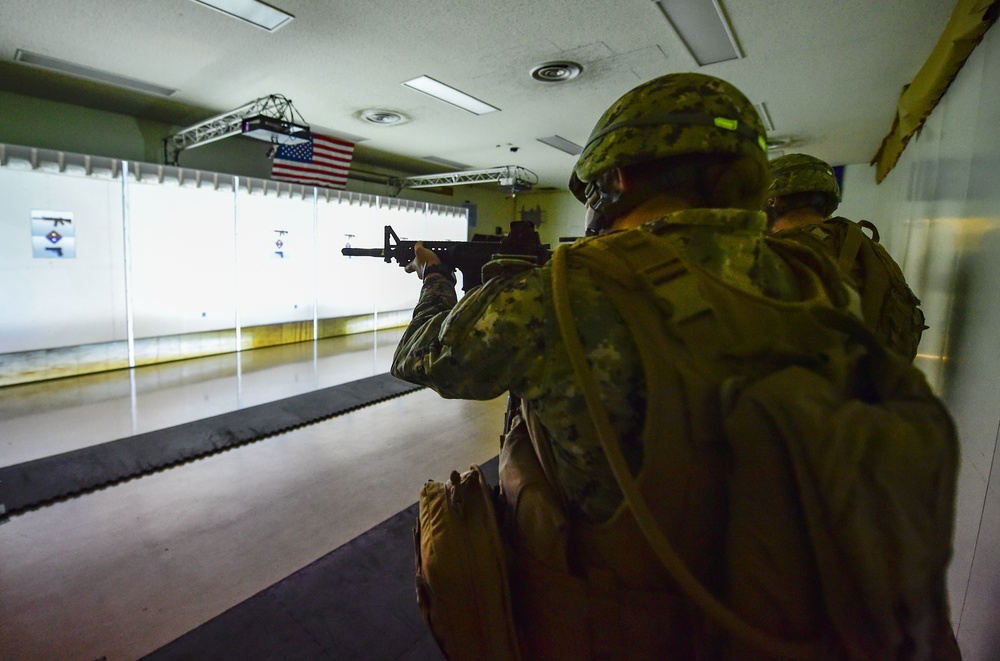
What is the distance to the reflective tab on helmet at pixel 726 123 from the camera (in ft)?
3.13

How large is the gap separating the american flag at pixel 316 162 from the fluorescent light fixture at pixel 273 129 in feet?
5.92

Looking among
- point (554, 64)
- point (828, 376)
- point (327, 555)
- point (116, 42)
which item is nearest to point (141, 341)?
point (116, 42)

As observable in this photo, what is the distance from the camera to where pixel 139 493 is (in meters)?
2.70

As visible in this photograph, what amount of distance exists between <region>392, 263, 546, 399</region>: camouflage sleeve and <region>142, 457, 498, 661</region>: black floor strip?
125cm

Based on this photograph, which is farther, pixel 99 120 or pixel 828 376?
pixel 99 120

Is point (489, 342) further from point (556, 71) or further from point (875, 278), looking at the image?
point (556, 71)

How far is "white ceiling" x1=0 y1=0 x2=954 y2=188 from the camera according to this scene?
3.31 meters

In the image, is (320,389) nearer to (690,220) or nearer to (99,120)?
(99,120)

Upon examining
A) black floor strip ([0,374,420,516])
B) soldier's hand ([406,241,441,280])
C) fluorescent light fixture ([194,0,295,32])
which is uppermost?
fluorescent light fixture ([194,0,295,32])

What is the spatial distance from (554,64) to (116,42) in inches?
138

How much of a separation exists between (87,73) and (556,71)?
4295mm

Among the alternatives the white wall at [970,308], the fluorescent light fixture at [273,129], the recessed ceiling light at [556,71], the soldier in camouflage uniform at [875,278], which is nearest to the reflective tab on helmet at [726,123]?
the soldier in camouflage uniform at [875,278]

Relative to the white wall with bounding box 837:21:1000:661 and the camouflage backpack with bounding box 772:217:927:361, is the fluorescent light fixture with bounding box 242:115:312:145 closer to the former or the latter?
the camouflage backpack with bounding box 772:217:927:361

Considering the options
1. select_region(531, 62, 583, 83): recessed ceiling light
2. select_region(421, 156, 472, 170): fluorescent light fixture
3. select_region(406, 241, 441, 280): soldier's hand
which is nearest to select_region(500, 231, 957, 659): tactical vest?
select_region(406, 241, 441, 280): soldier's hand
